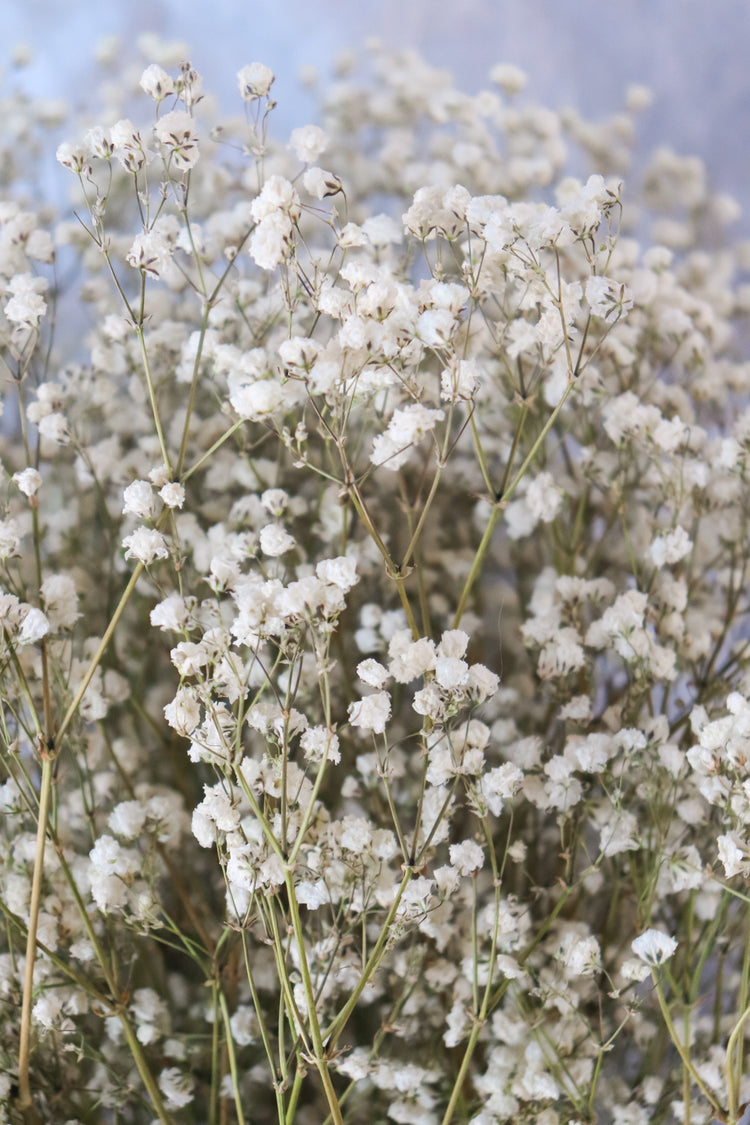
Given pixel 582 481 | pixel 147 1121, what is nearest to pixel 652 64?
pixel 582 481

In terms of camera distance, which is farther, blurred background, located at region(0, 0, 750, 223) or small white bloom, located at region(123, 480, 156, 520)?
blurred background, located at region(0, 0, 750, 223)

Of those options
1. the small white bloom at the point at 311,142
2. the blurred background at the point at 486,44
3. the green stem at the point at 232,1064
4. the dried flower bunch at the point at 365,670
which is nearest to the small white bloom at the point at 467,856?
the dried flower bunch at the point at 365,670

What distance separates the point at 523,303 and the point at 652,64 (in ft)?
2.01

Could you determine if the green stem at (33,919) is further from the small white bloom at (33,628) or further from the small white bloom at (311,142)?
the small white bloom at (311,142)

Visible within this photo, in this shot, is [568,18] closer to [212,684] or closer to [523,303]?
[523,303]

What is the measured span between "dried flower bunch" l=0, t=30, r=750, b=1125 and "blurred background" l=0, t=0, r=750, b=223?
169 mm

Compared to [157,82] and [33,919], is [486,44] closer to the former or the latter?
[157,82]

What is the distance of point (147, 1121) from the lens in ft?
1.79

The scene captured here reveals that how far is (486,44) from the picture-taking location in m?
0.92

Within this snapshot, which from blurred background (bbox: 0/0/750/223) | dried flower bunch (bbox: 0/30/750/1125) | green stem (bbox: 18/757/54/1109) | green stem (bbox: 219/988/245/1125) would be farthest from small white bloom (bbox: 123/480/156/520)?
blurred background (bbox: 0/0/750/223)

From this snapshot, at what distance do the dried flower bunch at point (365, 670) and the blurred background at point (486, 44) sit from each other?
17 centimetres

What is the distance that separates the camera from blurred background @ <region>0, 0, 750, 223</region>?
875mm

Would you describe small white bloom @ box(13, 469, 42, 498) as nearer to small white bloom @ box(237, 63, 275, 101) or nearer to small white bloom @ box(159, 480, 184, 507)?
small white bloom @ box(159, 480, 184, 507)

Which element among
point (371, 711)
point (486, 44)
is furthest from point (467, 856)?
point (486, 44)
